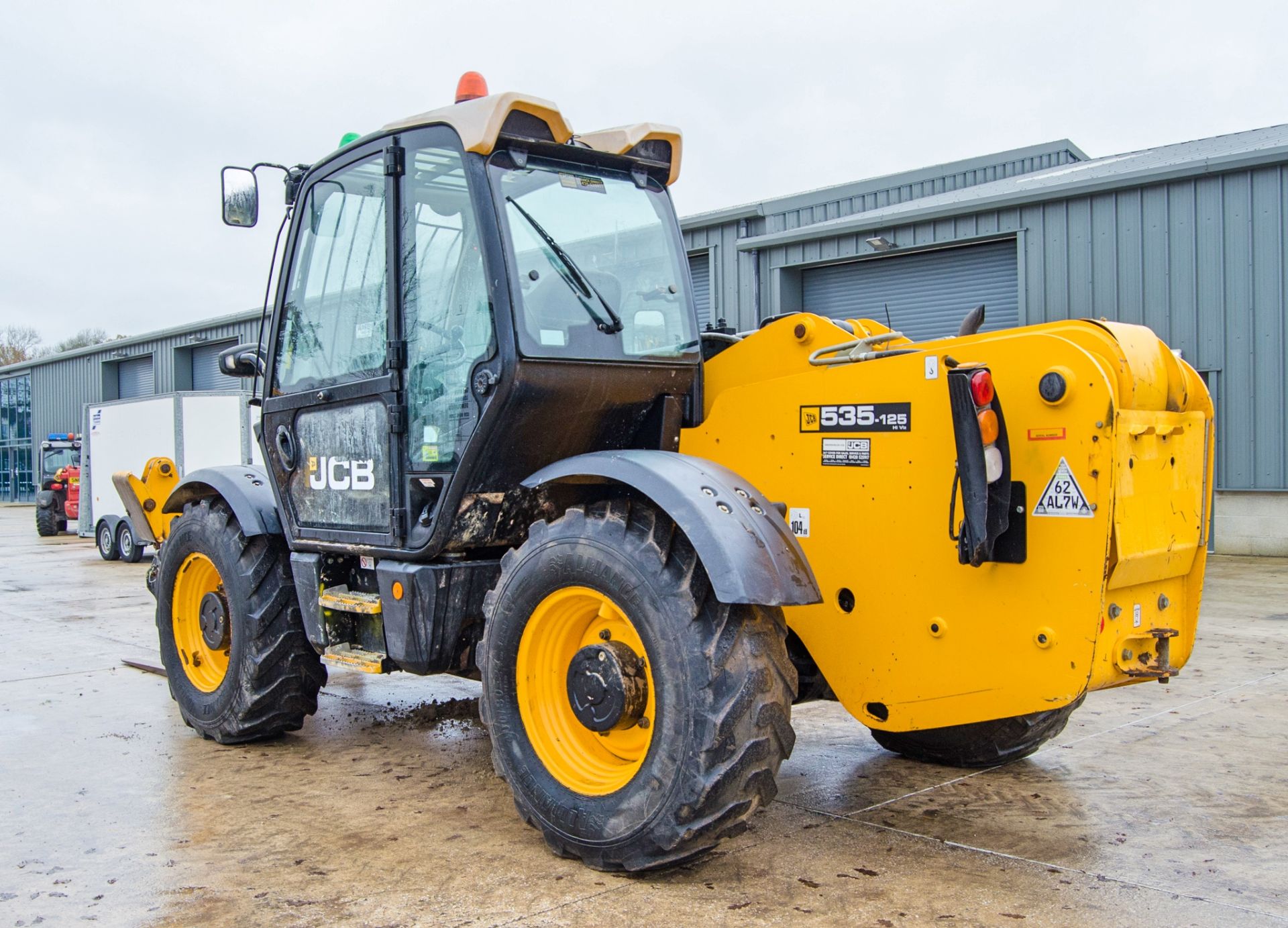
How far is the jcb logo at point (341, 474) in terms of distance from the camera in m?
4.69

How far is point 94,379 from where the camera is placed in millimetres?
37562

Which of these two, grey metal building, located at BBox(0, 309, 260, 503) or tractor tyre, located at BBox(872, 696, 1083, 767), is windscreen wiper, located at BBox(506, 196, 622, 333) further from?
grey metal building, located at BBox(0, 309, 260, 503)

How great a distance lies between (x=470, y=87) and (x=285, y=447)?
1.85 metres

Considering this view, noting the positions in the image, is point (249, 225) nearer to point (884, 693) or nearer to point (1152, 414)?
point (884, 693)

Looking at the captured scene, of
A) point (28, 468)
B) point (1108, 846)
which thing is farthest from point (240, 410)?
point (28, 468)

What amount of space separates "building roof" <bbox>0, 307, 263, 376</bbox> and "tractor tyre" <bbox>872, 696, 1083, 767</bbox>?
81.1 feet

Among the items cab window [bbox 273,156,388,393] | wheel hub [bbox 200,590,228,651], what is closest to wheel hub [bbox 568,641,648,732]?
cab window [bbox 273,156,388,393]

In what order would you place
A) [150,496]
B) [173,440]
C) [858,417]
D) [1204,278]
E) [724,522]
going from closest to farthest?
[724,522]
[858,417]
[150,496]
[1204,278]
[173,440]

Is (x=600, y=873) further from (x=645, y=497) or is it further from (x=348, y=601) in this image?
(x=348, y=601)

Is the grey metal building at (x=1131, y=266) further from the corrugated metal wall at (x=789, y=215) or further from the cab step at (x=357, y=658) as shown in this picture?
the cab step at (x=357, y=658)

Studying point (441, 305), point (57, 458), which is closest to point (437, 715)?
point (441, 305)

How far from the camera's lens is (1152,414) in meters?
3.64

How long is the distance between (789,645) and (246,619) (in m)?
2.54

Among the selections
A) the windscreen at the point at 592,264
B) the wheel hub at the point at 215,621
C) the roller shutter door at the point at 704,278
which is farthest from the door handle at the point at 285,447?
the roller shutter door at the point at 704,278
